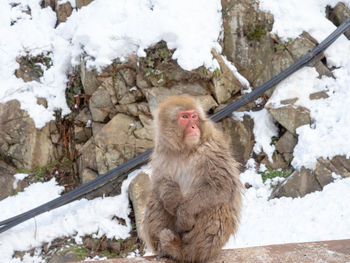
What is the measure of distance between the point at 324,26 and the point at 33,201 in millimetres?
4680

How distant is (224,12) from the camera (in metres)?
5.39

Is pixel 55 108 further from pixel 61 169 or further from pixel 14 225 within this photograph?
pixel 14 225

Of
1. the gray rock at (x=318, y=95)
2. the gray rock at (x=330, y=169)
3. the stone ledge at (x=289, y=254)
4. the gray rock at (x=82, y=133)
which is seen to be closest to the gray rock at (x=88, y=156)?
the gray rock at (x=82, y=133)

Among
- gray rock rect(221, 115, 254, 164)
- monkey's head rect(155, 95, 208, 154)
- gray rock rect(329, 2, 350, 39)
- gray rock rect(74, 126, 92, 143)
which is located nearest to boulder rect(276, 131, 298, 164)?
gray rock rect(221, 115, 254, 164)

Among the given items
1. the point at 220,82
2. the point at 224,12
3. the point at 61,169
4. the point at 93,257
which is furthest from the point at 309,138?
the point at 61,169

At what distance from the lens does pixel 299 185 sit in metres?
4.30

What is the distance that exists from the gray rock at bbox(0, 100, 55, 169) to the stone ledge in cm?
350

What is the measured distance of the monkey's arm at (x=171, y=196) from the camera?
2104mm

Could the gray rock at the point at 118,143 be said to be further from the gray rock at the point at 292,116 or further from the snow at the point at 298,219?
the gray rock at the point at 292,116

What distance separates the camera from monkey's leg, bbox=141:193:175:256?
86.8 inches

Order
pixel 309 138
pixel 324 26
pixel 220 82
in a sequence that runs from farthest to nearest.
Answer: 1. pixel 324 26
2. pixel 220 82
3. pixel 309 138

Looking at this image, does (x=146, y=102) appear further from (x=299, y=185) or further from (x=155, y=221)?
(x=155, y=221)

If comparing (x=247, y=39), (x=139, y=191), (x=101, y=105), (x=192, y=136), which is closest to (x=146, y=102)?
(x=101, y=105)

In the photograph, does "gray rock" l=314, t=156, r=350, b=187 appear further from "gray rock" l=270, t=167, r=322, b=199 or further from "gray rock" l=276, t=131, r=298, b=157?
"gray rock" l=276, t=131, r=298, b=157
